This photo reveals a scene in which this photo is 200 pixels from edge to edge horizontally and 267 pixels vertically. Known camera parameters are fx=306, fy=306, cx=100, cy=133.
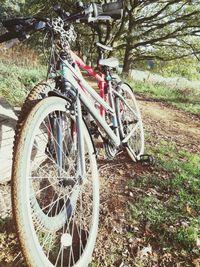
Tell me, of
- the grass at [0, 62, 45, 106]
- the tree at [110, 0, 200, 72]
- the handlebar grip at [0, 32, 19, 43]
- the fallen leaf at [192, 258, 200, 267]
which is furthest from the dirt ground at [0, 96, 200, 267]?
the tree at [110, 0, 200, 72]

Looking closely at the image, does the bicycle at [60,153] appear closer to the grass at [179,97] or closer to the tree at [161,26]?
the grass at [179,97]

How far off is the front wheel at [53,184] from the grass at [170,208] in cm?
64

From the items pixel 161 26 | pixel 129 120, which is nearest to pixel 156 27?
pixel 161 26

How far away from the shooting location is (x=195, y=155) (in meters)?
5.32

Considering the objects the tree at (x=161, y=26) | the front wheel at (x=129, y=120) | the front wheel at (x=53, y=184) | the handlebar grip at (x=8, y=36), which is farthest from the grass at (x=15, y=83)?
the tree at (x=161, y=26)

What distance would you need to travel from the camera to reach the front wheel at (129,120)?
4.01 m

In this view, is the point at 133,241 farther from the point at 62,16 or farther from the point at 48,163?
the point at 62,16

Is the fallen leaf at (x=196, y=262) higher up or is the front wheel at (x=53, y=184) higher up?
the front wheel at (x=53, y=184)

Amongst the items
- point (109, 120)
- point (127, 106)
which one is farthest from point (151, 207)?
point (127, 106)

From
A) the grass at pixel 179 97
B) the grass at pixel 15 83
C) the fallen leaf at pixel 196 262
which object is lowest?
the grass at pixel 179 97

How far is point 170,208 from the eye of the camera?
3.41 m

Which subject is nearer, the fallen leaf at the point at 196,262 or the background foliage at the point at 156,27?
the fallen leaf at the point at 196,262

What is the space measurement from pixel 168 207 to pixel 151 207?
20 centimetres

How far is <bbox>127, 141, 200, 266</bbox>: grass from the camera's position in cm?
286
